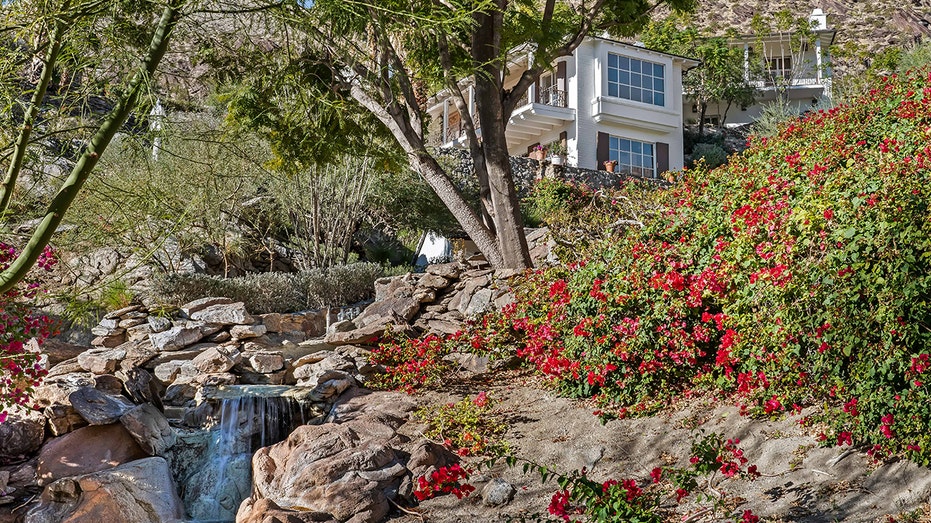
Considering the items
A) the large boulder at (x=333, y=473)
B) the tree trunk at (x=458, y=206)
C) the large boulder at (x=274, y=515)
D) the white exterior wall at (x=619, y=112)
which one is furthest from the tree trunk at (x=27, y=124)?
the white exterior wall at (x=619, y=112)

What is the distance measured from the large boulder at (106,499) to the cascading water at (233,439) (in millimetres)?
789

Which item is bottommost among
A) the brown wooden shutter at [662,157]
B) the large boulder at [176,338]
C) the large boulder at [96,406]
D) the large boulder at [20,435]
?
the large boulder at [20,435]

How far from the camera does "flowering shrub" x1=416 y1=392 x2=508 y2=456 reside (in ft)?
27.7

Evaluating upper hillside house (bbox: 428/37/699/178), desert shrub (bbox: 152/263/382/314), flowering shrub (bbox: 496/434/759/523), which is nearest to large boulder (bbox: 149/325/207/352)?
desert shrub (bbox: 152/263/382/314)

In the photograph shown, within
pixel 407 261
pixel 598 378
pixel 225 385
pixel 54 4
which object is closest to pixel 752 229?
pixel 598 378

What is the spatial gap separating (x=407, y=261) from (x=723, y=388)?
1409cm

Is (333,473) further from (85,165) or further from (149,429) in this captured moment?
(85,165)

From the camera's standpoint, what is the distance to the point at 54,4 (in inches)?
149

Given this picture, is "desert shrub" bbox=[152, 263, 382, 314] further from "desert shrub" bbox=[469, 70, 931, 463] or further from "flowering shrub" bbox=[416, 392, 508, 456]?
"flowering shrub" bbox=[416, 392, 508, 456]

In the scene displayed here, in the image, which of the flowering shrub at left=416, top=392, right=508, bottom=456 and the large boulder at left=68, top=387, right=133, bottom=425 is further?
the large boulder at left=68, top=387, right=133, bottom=425

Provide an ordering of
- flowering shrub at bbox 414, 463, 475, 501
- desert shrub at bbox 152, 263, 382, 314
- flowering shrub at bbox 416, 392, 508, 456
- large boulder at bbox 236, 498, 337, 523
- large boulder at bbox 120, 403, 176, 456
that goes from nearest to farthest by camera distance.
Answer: large boulder at bbox 236, 498, 337, 523 → flowering shrub at bbox 414, 463, 475, 501 → flowering shrub at bbox 416, 392, 508, 456 → large boulder at bbox 120, 403, 176, 456 → desert shrub at bbox 152, 263, 382, 314

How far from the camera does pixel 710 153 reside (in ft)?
102

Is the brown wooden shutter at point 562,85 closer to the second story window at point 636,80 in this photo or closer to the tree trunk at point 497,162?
the second story window at point 636,80

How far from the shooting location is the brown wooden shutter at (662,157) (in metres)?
29.6
